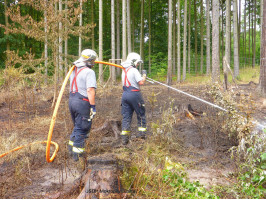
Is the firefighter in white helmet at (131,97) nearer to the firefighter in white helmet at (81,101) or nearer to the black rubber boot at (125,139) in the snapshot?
the black rubber boot at (125,139)

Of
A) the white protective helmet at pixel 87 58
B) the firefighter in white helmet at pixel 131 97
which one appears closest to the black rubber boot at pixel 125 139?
the firefighter in white helmet at pixel 131 97

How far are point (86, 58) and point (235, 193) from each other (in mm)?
3352

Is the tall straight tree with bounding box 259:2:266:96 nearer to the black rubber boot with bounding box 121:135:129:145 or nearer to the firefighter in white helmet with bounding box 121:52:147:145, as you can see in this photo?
the firefighter in white helmet with bounding box 121:52:147:145

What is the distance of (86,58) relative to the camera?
179 inches

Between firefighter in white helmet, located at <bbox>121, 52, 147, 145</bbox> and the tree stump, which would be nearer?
the tree stump

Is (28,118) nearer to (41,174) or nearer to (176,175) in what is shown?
(41,174)

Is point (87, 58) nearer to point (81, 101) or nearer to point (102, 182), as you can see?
point (81, 101)

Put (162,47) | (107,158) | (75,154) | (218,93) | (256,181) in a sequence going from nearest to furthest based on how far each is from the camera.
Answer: (256,181) < (107,158) < (75,154) < (218,93) < (162,47)

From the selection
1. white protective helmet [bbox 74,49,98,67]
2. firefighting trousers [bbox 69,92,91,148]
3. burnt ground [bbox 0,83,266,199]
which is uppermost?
white protective helmet [bbox 74,49,98,67]

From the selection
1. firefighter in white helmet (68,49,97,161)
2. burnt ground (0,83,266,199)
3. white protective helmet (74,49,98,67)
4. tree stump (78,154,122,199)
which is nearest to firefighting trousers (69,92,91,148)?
firefighter in white helmet (68,49,97,161)

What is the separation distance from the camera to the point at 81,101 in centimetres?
441

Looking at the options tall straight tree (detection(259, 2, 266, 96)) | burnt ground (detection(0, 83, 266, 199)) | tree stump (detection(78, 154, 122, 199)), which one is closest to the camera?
tree stump (detection(78, 154, 122, 199))

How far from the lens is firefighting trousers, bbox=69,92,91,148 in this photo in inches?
174

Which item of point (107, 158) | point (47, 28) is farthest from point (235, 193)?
point (47, 28)
